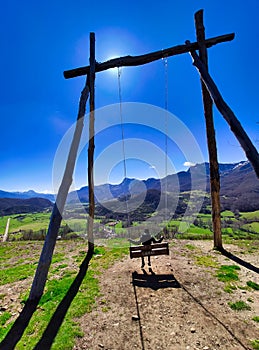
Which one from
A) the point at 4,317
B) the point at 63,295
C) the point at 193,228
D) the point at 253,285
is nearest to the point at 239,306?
the point at 253,285

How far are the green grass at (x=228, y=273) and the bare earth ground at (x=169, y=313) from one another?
0.50 ft

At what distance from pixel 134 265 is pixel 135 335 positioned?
133 inches

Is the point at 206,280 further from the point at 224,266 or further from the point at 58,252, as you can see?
the point at 58,252

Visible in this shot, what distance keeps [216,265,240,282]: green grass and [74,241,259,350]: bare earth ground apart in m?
0.15

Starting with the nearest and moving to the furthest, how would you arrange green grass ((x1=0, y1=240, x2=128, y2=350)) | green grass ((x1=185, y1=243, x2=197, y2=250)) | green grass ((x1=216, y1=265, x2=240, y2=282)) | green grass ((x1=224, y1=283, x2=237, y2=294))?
green grass ((x1=0, y1=240, x2=128, y2=350)), green grass ((x1=224, y1=283, x2=237, y2=294)), green grass ((x1=216, y1=265, x2=240, y2=282)), green grass ((x1=185, y1=243, x2=197, y2=250))

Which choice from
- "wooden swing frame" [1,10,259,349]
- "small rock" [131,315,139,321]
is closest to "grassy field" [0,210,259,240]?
"wooden swing frame" [1,10,259,349]

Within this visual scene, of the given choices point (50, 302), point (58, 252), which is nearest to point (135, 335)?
point (50, 302)

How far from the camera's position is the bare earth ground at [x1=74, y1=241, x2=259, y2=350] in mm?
Answer: 3172

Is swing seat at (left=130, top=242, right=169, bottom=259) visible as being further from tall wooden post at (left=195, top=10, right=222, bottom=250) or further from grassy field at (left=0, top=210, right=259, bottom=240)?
grassy field at (left=0, top=210, right=259, bottom=240)

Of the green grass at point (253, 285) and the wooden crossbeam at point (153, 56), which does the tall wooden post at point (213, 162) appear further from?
the green grass at point (253, 285)

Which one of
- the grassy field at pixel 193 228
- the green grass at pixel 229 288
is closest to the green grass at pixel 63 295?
the grassy field at pixel 193 228

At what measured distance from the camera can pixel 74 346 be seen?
3135 millimetres

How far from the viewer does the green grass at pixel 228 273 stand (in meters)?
5.36

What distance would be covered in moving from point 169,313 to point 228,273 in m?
2.78
